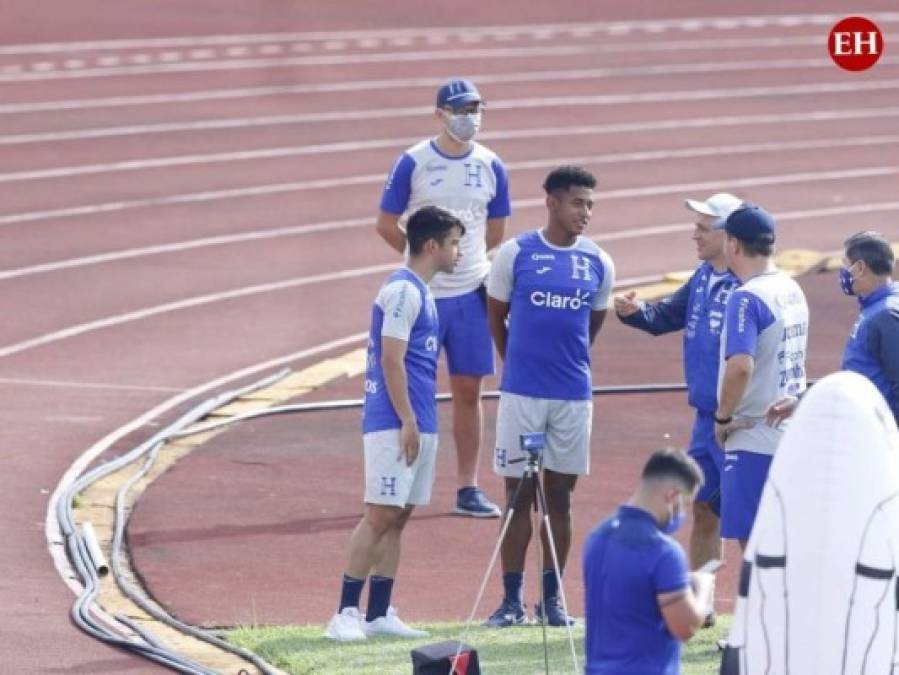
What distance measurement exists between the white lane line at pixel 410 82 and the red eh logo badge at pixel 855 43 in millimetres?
578

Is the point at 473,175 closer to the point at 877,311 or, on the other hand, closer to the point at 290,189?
the point at 877,311

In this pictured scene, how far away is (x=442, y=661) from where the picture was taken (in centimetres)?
892

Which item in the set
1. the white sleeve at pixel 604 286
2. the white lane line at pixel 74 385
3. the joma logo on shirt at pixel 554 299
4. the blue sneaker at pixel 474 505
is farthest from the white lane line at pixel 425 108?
the joma logo on shirt at pixel 554 299

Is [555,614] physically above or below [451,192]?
below

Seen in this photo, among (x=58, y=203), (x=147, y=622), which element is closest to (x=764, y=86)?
(x=58, y=203)

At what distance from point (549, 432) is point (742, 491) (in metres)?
1.22

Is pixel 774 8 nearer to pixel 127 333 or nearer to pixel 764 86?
pixel 764 86

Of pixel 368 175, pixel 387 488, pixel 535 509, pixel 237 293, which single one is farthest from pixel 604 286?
pixel 368 175

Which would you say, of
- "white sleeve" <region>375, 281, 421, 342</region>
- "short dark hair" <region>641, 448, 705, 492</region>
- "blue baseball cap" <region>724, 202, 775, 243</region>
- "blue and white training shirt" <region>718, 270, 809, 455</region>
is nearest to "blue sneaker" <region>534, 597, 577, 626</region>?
"blue and white training shirt" <region>718, 270, 809, 455</region>

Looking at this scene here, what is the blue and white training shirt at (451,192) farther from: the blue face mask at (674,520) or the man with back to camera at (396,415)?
the blue face mask at (674,520)

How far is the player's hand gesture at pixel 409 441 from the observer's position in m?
10.1

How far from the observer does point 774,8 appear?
38812mm

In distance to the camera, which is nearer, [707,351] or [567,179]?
[707,351]

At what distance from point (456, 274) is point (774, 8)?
27258mm
